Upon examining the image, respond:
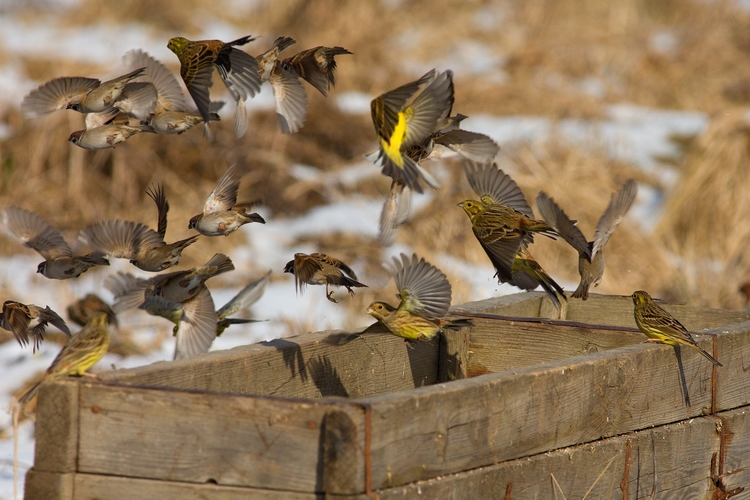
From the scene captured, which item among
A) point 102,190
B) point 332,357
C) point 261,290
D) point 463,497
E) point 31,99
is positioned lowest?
point 463,497

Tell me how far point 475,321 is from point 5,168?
8110mm

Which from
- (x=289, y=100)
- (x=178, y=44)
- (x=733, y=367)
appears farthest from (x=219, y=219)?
(x=733, y=367)

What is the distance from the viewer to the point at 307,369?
4.83 m

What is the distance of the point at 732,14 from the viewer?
728 inches

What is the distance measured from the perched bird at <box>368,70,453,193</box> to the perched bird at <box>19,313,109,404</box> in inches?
49.0

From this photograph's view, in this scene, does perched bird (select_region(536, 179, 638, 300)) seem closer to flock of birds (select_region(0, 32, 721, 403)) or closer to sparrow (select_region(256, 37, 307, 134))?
flock of birds (select_region(0, 32, 721, 403))

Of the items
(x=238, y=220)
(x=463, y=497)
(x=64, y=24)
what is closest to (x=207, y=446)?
(x=463, y=497)

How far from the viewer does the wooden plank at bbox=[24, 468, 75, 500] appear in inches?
141

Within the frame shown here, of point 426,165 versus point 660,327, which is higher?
point 426,165

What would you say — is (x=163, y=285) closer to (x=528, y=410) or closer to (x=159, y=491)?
(x=159, y=491)

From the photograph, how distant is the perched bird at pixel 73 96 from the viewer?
4719 mm

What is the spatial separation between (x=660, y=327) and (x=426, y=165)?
6419mm

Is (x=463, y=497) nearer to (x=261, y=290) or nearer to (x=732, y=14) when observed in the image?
(x=261, y=290)

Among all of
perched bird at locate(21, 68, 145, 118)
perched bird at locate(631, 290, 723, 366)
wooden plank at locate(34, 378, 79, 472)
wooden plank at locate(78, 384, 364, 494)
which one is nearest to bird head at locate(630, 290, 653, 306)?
perched bird at locate(631, 290, 723, 366)
